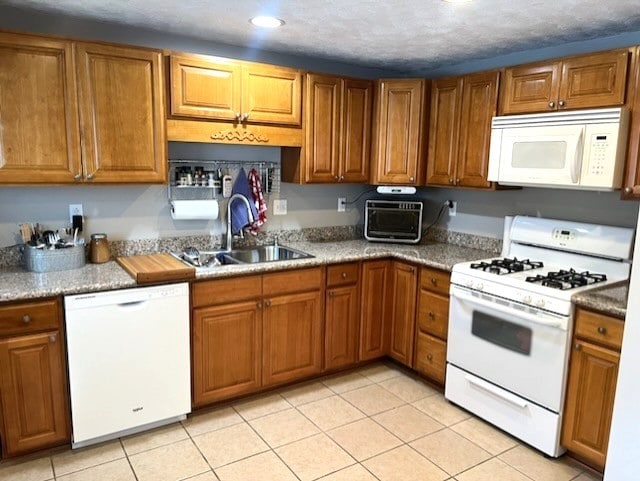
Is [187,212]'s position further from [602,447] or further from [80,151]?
[602,447]

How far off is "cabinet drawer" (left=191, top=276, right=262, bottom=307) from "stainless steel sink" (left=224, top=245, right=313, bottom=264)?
16.2 inches

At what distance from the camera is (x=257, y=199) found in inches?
131

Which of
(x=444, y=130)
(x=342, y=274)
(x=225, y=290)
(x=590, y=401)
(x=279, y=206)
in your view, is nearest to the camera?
(x=590, y=401)

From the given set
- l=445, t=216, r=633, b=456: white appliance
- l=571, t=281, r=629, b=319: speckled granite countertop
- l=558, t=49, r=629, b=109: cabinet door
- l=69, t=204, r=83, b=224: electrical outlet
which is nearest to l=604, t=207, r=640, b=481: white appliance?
l=571, t=281, r=629, b=319: speckled granite countertop

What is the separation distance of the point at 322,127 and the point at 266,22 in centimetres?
89

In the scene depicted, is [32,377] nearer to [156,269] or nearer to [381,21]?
[156,269]

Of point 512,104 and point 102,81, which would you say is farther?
point 512,104

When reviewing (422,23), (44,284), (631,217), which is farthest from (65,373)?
(631,217)

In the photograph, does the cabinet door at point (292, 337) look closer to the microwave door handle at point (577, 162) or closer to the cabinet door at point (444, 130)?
the cabinet door at point (444, 130)

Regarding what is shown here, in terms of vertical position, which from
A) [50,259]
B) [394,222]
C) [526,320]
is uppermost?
[394,222]

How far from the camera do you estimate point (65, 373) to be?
2.36 m

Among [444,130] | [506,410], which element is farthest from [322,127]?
[506,410]

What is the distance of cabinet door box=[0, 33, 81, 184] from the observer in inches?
90.8

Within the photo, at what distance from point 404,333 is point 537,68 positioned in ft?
6.14
